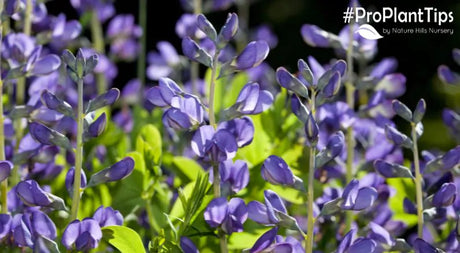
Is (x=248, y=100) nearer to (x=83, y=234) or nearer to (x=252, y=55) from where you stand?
(x=252, y=55)

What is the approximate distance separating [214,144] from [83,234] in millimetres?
139

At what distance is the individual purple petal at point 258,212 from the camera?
28.0 inches

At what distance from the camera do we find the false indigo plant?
717 mm

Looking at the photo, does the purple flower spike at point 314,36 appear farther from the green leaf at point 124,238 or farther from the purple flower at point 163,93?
the green leaf at point 124,238

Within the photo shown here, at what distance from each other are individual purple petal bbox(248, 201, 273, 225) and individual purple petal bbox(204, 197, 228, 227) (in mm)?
23

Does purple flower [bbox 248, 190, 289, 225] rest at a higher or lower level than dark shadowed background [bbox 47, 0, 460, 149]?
higher

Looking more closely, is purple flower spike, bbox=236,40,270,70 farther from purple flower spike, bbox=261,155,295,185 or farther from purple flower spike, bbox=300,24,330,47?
purple flower spike, bbox=300,24,330,47

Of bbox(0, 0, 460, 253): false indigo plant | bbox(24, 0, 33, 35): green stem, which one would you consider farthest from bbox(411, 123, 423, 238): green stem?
bbox(24, 0, 33, 35): green stem

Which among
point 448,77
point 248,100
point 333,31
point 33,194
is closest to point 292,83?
point 248,100

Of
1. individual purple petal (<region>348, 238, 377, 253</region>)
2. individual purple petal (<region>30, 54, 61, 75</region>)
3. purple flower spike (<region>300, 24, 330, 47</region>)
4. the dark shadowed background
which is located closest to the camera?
individual purple petal (<region>348, 238, 377, 253</region>)

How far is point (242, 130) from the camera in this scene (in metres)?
0.76

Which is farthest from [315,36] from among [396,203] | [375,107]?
[396,203]

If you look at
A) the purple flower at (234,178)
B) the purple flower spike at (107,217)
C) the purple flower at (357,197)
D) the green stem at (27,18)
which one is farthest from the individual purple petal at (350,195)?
the green stem at (27,18)

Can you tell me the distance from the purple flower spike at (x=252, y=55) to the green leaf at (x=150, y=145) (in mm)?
150
